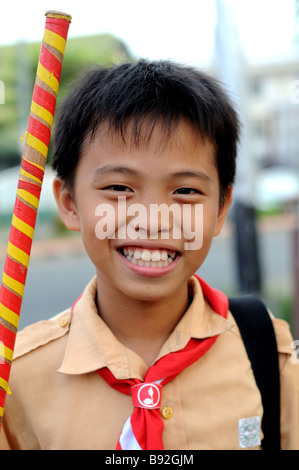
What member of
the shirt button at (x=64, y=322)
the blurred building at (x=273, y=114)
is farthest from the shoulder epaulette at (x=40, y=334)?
the blurred building at (x=273, y=114)

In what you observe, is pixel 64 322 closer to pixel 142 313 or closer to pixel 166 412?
pixel 142 313

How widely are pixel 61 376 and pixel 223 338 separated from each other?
0.46 m

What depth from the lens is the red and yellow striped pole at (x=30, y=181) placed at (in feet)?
3.94

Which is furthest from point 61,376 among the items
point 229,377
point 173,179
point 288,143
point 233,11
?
point 288,143

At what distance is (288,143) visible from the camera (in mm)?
25031

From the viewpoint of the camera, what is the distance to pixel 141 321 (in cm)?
156

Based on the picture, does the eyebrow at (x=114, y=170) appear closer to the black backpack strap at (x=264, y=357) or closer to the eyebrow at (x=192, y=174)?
the eyebrow at (x=192, y=174)

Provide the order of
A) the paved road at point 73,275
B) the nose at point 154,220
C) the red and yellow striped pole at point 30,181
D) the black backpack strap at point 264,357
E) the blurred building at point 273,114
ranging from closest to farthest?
the red and yellow striped pole at point 30,181, the nose at point 154,220, the black backpack strap at point 264,357, the paved road at point 73,275, the blurred building at point 273,114

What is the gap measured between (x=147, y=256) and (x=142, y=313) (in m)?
0.22

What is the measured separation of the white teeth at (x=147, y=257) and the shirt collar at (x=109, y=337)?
9.1 inches

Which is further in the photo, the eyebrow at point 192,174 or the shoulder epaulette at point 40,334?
the shoulder epaulette at point 40,334
